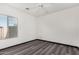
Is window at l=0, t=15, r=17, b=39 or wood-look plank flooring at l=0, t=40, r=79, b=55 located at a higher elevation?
window at l=0, t=15, r=17, b=39

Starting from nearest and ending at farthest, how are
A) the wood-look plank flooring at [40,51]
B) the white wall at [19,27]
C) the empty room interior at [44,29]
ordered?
1. the wood-look plank flooring at [40,51]
2. the empty room interior at [44,29]
3. the white wall at [19,27]

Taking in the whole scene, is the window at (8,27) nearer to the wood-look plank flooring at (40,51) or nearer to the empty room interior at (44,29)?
the empty room interior at (44,29)

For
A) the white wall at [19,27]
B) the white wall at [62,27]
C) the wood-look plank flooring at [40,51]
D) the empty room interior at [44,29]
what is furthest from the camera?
the white wall at [62,27]

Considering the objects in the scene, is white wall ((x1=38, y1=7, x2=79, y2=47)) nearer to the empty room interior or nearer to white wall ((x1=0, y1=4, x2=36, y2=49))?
the empty room interior

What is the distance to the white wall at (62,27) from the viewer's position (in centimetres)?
411

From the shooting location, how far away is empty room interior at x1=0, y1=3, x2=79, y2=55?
145 inches

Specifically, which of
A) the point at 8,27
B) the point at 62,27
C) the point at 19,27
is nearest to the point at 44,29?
the point at 62,27

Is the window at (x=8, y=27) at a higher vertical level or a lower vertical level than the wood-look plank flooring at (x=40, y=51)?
higher

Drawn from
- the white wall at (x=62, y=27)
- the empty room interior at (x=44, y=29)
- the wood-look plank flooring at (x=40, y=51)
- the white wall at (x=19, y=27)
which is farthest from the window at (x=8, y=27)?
the white wall at (x=62, y=27)

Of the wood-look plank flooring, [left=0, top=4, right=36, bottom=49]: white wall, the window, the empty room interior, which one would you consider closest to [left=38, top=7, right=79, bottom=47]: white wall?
the empty room interior

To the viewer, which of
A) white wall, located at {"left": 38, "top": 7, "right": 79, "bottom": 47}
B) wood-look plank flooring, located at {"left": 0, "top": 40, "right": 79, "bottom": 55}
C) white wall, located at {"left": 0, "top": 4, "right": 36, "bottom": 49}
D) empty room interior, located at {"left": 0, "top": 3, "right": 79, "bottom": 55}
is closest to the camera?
wood-look plank flooring, located at {"left": 0, "top": 40, "right": 79, "bottom": 55}

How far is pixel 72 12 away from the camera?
4215 millimetres

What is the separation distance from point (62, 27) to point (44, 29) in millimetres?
1843
